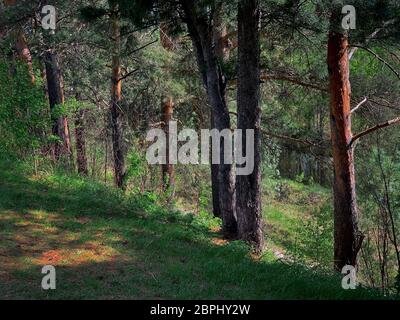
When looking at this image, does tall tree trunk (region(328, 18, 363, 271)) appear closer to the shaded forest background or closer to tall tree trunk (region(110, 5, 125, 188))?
the shaded forest background

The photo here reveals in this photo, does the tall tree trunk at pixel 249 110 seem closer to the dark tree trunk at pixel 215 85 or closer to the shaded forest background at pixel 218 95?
the shaded forest background at pixel 218 95

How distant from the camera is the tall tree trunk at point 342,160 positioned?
31.5ft

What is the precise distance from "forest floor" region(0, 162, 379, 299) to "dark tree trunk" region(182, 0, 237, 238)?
19.1 inches

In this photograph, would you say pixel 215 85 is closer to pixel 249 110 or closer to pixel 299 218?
pixel 249 110

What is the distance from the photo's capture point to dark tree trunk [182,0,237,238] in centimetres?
923

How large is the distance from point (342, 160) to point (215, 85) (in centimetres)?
293

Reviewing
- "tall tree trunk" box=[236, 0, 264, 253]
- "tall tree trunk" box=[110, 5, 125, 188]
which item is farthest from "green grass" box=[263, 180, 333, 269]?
"tall tree trunk" box=[236, 0, 264, 253]

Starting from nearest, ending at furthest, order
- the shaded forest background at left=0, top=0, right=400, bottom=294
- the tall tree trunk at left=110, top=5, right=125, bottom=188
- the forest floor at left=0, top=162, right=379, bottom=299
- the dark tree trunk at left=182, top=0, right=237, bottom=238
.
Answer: the forest floor at left=0, top=162, right=379, bottom=299 < the shaded forest background at left=0, top=0, right=400, bottom=294 < the dark tree trunk at left=182, top=0, right=237, bottom=238 < the tall tree trunk at left=110, top=5, right=125, bottom=188

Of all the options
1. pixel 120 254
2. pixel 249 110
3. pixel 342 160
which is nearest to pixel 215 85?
pixel 249 110

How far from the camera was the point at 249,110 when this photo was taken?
8.30 meters

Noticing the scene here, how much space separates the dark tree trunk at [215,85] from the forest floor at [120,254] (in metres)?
0.49
